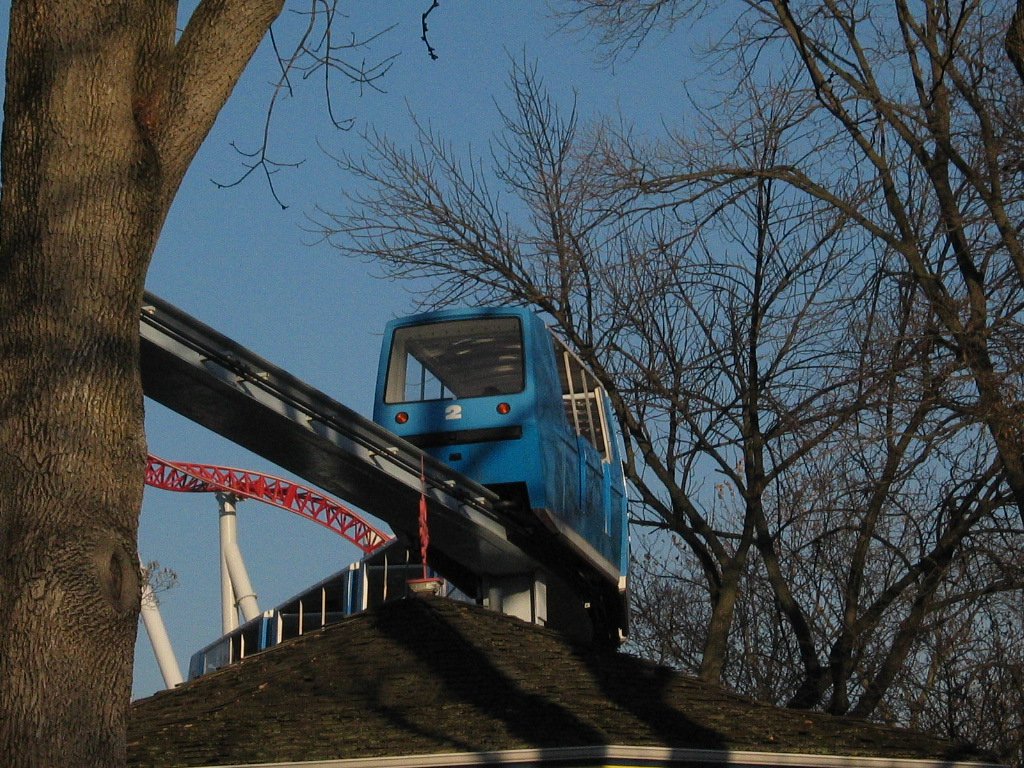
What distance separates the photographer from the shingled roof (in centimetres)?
Answer: 1106

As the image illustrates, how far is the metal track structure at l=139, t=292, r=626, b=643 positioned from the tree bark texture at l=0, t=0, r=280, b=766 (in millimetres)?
5739

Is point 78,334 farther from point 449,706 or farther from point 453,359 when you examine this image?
point 453,359

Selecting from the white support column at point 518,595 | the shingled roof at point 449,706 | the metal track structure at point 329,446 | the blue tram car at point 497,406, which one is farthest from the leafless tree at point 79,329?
the white support column at point 518,595

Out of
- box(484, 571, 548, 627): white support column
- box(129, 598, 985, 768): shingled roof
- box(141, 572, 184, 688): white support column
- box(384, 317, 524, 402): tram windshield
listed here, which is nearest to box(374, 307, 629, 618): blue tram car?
box(384, 317, 524, 402): tram windshield

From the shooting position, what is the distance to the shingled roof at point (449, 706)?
1106cm

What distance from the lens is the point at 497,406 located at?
1509 centimetres

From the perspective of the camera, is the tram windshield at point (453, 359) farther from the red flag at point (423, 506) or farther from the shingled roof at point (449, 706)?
the shingled roof at point (449, 706)

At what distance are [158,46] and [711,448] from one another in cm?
1618

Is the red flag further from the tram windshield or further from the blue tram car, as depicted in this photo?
the tram windshield

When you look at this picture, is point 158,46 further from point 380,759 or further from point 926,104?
point 926,104

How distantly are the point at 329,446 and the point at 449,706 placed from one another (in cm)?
260

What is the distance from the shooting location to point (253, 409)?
42.6 ft

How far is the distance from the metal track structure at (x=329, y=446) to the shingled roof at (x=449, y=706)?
3.38 ft

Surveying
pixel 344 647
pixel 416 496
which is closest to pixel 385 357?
pixel 416 496
